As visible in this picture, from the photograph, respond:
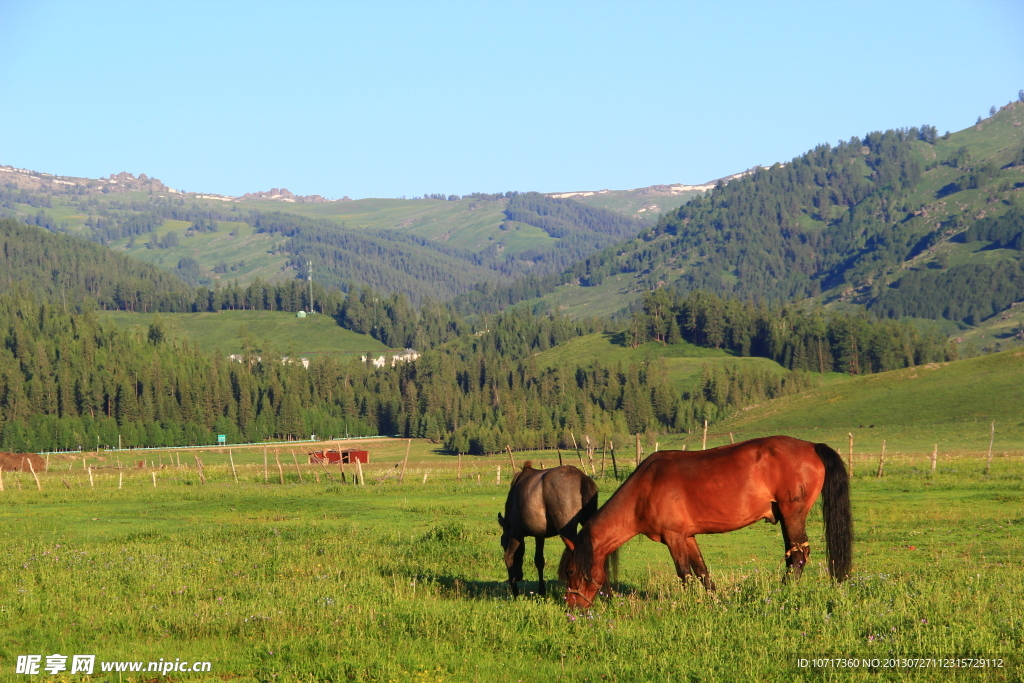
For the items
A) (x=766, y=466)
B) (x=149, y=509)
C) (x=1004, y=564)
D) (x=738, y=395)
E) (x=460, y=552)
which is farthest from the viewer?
(x=738, y=395)

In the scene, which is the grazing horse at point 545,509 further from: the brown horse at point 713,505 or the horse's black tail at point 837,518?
the horse's black tail at point 837,518

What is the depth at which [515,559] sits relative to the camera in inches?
701

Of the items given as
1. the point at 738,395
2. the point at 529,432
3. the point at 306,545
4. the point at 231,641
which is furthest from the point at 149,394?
the point at 231,641

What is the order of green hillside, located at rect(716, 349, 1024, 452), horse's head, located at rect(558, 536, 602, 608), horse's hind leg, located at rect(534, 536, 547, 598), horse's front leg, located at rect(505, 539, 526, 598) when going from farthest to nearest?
1. green hillside, located at rect(716, 349, 1024, 452)
2. horse's front leg, located at rect(505, 539, 526, 598)
3. horse's hind leg, located at rect(534, 536, 547, 598)
4. horse's head, located at rect(558, 536, 602, 608)

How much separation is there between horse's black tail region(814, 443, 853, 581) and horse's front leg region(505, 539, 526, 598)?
5.48m

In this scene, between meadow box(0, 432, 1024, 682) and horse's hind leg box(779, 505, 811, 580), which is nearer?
meadow box(0, 432, 1024, 682)

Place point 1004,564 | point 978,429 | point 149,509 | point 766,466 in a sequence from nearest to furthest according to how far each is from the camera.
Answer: point 766,466 → point 1004,564 → point 149,509 → point 978,429

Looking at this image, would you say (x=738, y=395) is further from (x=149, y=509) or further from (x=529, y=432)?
(x=149, y=509)

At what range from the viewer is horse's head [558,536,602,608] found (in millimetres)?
15070

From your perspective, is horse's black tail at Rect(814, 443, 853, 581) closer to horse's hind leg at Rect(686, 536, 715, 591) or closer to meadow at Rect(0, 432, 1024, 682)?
meadow at Rect(0, 432, 1024, 682)

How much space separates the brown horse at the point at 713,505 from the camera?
15430mm

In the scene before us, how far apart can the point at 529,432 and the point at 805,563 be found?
151663 millimetres

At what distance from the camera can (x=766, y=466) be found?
15914mm

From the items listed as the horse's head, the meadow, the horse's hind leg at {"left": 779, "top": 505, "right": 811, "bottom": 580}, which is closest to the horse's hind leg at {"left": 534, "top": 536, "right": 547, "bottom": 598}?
the meadow
